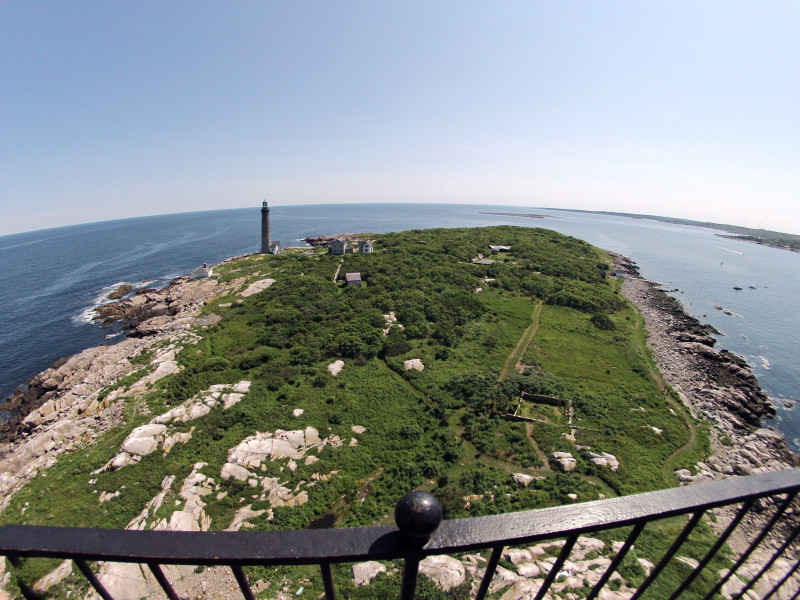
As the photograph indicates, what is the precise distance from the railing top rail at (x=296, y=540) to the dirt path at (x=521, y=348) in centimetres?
2235

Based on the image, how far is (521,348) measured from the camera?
90.8 feet

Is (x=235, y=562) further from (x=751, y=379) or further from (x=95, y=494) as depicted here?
(x=751, y=379)

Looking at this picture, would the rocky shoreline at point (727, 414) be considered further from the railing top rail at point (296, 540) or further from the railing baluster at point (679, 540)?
the railing top rail at point (296, 540)

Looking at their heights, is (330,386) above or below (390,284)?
below

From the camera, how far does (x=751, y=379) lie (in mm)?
27328

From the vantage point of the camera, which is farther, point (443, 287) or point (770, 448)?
point (443, 287)

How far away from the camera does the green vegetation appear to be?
46.7 feet

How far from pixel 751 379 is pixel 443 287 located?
26.0 meters

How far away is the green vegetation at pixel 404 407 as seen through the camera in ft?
46.7

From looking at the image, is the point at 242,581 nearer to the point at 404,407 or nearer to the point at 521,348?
the point at 404,407

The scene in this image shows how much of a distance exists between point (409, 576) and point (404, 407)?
740 inches

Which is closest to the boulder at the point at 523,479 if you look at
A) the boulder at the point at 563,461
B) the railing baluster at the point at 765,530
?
the boulder at the point at 563,461

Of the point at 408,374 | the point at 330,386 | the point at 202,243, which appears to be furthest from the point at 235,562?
the point at 202,243

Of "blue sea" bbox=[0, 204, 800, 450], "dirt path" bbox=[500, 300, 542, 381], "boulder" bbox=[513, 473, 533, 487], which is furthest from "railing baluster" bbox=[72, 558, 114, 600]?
"blue sea" bbox=[0, 204, 800, 450]
